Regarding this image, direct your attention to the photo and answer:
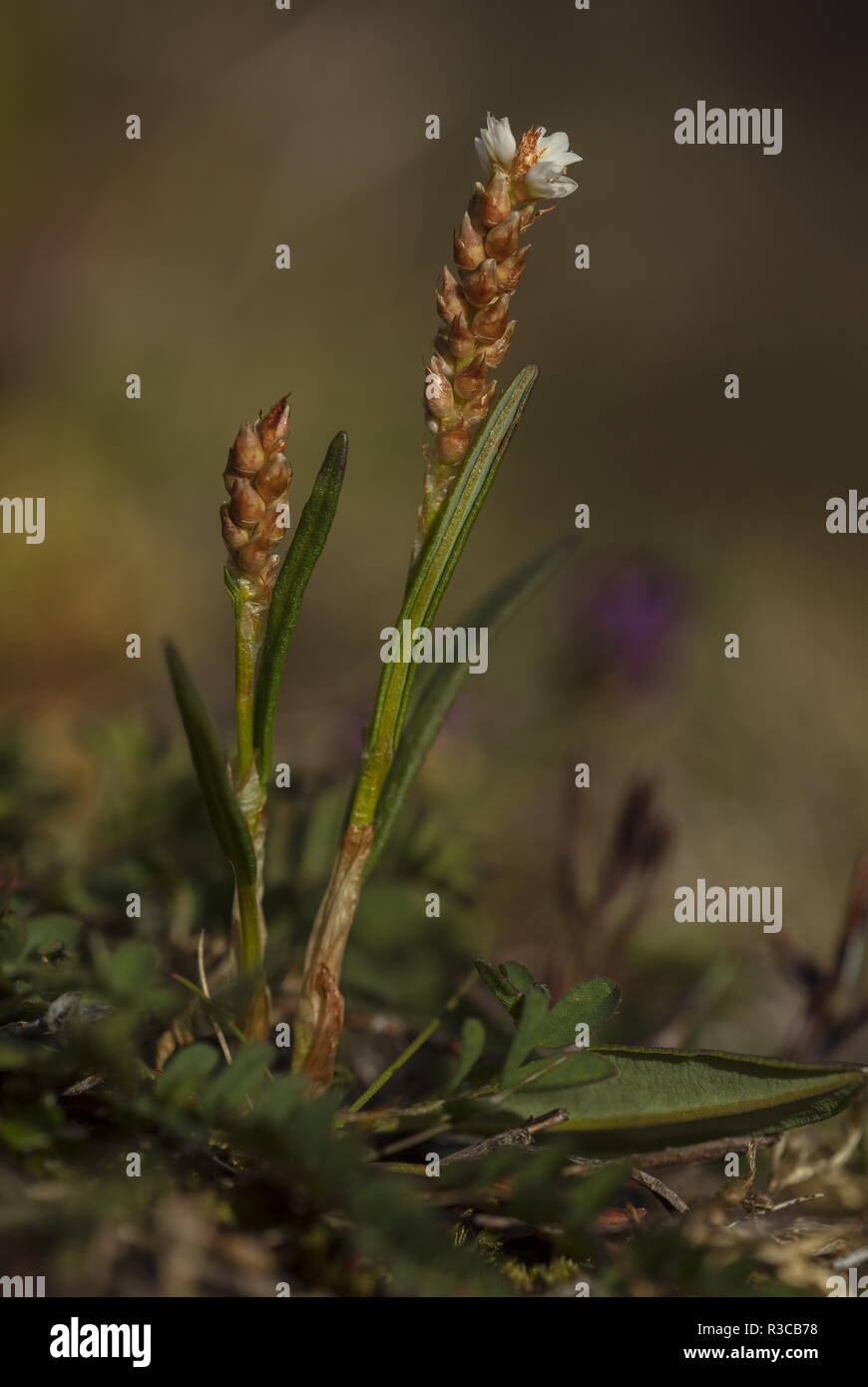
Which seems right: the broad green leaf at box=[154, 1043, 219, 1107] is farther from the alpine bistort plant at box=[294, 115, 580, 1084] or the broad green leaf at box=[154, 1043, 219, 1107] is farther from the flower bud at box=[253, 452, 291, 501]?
the flower bud at box=[253, 452, 291, 501]

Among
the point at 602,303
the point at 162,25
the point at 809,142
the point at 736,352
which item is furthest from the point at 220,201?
the point at 809,142

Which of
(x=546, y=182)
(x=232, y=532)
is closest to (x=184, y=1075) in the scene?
(x=232, y=532)

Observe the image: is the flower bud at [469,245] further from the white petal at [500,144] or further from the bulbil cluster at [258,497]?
the bulbil cluster at [258,497]

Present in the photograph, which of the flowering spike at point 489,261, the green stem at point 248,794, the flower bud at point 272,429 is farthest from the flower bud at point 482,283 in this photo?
the green stem at point 248,794

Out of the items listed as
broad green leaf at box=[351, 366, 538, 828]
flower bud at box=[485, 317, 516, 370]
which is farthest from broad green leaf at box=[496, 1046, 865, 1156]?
flower bud at box=[485, 317, 516, 370]

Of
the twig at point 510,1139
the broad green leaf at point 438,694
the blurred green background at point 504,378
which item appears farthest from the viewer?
the blurred green background at point 504,378
